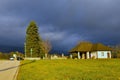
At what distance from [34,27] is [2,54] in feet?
46.8

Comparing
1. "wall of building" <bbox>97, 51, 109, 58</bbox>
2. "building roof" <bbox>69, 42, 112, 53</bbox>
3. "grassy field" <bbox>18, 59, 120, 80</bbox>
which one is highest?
"building roof" <bbox>69, 42, 112, 53</bbox>

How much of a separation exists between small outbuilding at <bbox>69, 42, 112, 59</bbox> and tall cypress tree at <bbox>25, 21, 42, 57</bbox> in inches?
455

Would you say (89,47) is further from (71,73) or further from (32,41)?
(71,73)

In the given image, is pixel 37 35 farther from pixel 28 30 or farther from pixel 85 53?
pixel 85 53

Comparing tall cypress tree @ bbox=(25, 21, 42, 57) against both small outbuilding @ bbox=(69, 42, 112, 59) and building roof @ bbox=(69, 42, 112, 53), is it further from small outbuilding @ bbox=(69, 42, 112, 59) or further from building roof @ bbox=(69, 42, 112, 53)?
building roof @ bbox=(69, 42, 112, 53)

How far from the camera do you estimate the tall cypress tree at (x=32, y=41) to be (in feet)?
295

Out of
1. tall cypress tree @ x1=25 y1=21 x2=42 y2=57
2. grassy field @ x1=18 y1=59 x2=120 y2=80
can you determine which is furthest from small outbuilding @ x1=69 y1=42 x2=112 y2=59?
grassy field @ x1=18 y1=59 x2=120 y2=80

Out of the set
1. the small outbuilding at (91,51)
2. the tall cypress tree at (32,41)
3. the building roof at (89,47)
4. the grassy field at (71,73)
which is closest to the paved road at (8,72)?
the grassy field at (71,73)

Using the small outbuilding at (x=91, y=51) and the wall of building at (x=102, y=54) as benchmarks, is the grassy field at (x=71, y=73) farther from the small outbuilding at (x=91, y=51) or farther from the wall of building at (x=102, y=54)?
the small outbuilding at (x=91, y=51)

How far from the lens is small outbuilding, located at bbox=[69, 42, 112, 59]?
77.4m

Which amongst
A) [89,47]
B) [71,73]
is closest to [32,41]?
[89,47]

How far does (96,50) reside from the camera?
77.2 metres

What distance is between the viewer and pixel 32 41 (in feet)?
299

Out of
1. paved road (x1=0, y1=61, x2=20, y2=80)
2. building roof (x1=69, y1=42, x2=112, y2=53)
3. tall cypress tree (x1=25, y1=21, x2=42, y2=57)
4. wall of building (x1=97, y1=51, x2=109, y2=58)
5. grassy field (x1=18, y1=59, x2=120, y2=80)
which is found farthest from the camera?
tall cypress tree (x1=25, y1=21, x2=42, y2=57)
